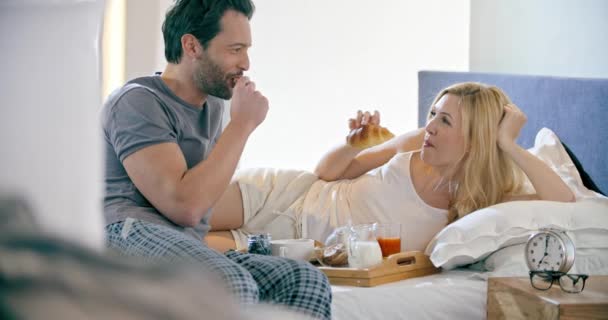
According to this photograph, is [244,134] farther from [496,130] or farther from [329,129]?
[329,129]

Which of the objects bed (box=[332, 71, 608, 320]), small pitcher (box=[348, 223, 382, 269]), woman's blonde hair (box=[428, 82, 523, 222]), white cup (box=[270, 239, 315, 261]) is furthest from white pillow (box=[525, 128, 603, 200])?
white cup (box=[270, 239, 315, 261])

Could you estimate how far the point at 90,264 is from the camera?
21 centimetres

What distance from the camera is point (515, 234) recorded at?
2.36m

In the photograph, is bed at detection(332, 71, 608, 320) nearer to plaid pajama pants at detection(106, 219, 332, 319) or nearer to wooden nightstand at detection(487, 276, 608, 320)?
wooden nightstand at detection(487, 276, 608, 320)

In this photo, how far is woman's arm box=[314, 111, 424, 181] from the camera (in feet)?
9.84

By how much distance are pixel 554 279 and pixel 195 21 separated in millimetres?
1231

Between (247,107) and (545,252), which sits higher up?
(247,107)

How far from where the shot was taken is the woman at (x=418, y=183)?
2666 mm

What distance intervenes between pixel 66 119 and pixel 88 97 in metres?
0.02

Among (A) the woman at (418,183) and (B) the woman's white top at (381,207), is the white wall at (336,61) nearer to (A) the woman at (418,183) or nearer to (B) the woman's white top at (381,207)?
(A) the woman at (418,183)

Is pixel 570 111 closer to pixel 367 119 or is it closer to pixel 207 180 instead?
pixel 367 119

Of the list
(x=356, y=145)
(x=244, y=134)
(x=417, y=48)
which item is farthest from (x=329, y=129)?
(x=244, y=134)

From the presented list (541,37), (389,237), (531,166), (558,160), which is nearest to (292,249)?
(389,237)

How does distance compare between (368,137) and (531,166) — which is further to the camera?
(368,137)
